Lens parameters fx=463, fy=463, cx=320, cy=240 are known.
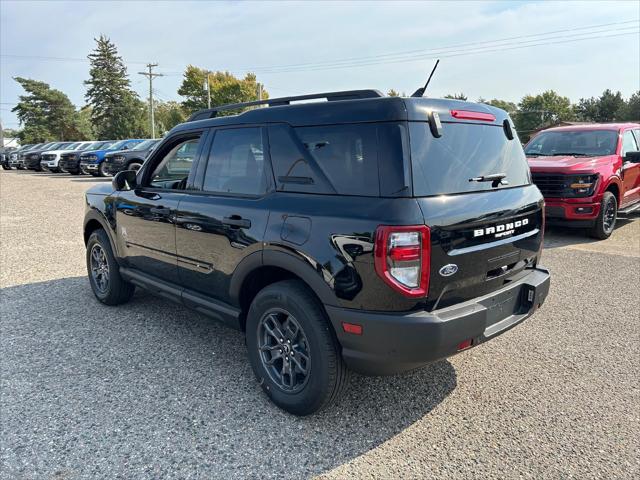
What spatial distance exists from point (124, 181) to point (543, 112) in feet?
287

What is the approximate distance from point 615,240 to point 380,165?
23.7 ft

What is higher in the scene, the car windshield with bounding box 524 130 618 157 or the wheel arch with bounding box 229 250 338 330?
the car windshield with bounding box 524 130 618 157

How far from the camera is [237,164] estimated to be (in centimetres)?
329

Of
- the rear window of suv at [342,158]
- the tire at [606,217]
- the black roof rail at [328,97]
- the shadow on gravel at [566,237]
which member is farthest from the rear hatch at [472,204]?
the tire at [606,217]

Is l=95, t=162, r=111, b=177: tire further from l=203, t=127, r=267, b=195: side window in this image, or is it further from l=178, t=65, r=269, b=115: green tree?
l=178, t=65, r=269, b=115: green tree

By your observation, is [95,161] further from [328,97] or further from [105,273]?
[328,97]

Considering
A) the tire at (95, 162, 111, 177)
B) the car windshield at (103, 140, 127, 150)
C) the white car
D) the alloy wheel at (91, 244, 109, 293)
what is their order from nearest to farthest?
the alloy wheel at (91, 244, 109, 293) < the tire at (95, 162, 111, 177) < the car windshield at (103, 140, 127, 150) < the white car

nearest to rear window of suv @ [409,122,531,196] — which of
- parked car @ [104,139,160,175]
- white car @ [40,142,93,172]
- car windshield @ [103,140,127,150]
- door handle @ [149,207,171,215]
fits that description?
door handle @ [149,207,171,215]

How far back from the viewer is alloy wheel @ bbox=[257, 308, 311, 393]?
9.25ft

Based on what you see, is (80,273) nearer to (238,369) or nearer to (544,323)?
(238,369)

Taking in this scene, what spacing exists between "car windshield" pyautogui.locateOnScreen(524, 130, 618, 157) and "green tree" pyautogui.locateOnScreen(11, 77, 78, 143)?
74.8 meters

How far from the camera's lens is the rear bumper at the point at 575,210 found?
7.42m

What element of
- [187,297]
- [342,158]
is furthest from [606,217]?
[187,297]

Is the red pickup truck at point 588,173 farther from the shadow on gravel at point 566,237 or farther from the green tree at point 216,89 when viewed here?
the green tree at point 216,89
